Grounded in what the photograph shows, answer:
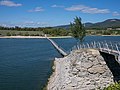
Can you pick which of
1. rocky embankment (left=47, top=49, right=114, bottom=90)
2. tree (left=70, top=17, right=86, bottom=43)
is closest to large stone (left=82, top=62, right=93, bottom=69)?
rocky embankment (left=47, top=49, right=114, bottom=90)

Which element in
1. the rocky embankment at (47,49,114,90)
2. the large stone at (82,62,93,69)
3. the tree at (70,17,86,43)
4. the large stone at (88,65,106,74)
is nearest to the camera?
the rocky embankment at (47,49,114,90)

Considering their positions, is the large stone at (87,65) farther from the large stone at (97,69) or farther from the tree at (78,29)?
the tree at (78,29)

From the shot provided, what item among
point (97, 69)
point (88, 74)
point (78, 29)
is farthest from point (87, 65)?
point (78, 29)

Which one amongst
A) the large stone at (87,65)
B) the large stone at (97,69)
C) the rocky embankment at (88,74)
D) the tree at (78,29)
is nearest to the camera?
the rocky embankment at (88,74)

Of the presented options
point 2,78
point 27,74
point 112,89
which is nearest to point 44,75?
point 27,74

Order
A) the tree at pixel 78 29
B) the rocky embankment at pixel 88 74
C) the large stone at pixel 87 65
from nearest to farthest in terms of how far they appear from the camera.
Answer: the rocky embankment at pixel 88 74 < the large stone at pixel 87 65 < the tree at pixel 78 29

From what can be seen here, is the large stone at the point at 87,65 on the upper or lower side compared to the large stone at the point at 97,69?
upper

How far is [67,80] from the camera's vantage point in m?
32.3

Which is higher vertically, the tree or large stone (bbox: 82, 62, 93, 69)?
the tree

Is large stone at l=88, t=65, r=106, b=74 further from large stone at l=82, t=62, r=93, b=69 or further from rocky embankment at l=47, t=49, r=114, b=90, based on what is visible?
large stone at l=82, t=62, r=93, b=69

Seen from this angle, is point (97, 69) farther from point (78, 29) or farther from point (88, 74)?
point (78, 29)

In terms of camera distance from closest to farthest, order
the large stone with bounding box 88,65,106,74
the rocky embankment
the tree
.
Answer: the rocky embankment → the large stone with bounding box 88,65,106,74 → the tree

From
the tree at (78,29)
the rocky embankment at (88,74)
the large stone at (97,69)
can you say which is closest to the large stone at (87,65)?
the rocky embankment at (88,74)

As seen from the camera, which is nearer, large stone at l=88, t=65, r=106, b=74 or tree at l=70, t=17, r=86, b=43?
large stone at l=88, t=65, r=106, b=74
